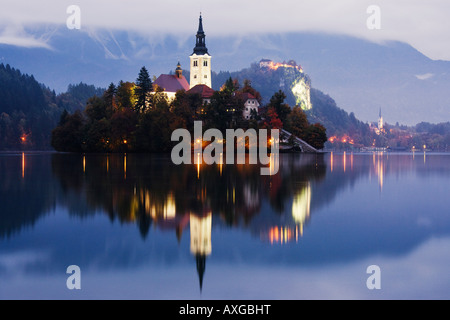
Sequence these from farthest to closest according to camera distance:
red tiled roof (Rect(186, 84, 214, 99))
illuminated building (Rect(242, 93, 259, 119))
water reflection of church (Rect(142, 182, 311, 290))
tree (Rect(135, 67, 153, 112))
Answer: red tiled roof (Rect(186, 84, 214, 99)) < illuminated building (Rect(242, 93, 259, 119)) < tree (Rect(135, 67, 153, 112)) < water reflection of church (Rect(142, 182, 311, 290))

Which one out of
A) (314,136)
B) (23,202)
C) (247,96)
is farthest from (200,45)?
(23,202)

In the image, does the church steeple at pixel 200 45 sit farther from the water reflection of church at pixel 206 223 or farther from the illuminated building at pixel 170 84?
the water reflection of church at pixel 206 223

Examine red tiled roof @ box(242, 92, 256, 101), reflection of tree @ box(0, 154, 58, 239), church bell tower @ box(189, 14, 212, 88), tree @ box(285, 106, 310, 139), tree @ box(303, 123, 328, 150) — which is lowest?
reflection of tree @ box(0, 154, 58, 239)

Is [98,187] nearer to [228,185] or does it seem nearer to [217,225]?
[228,185]

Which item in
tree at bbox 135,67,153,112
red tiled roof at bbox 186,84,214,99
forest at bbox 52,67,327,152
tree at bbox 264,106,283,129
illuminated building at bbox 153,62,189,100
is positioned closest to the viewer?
forest at bbox 52,67,327,152

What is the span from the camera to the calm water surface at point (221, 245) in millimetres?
12000

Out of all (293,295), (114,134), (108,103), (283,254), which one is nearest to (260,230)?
(283,254)

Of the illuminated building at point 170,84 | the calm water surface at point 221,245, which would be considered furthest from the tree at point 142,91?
the calm water surface at point 221,245

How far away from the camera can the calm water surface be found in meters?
12.0

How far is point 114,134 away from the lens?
119 m

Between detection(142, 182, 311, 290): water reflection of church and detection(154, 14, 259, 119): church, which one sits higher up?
detection(154, 14, 259, 119): church

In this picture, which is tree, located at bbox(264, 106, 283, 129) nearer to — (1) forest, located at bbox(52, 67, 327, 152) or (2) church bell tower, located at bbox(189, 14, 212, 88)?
(1) forest, located at bbox(52, 67, 327, 152)

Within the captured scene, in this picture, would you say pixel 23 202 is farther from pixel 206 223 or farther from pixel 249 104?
pixel 249 104

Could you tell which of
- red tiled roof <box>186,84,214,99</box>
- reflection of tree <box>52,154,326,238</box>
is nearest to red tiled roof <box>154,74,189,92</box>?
red tiled roof <box>186,84,214,99</box>
